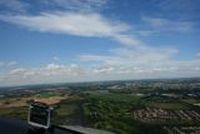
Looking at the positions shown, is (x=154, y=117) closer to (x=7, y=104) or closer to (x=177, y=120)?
(x=177, y=120)

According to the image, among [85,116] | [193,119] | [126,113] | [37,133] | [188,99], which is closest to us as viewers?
[37,133]

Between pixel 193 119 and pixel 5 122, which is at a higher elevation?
pixel 5 122

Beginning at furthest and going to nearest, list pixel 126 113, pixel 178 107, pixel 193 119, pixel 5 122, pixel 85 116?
pixel 178 107 < pixel 126 113 < pixel 193 119 < pixel 85 116 < pixel 5 122

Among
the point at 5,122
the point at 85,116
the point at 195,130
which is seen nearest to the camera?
the point at 5,122

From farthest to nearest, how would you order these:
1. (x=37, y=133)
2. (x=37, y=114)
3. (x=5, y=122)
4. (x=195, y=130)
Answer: (x=195, y=130), (x=5, y=122), (x=37, y=133), (x=37, y=114)

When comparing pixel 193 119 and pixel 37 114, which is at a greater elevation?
pixel 37 114

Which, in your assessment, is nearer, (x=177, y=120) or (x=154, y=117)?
(x=177, y=120)

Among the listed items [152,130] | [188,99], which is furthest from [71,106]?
[188,99]

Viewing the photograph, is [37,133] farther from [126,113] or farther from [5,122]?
[126,113]

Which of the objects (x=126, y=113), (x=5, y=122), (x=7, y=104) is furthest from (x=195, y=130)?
(x=5, y=122)
